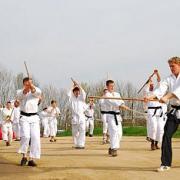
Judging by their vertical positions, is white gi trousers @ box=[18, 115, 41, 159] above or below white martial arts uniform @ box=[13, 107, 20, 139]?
below

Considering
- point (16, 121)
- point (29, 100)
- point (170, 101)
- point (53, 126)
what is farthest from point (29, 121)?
point (53, 126)

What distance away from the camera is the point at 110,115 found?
13914 millimetres

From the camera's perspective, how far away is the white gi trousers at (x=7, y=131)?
21219 millimetres

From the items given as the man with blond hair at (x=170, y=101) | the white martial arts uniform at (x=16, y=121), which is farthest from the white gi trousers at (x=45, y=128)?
the man with blond hair at (x=170, y=101)

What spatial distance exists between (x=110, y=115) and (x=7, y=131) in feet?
29.5

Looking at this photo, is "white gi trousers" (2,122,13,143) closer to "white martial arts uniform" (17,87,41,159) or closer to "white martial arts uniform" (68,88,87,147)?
"white martial arts uniform" (68,88,87,147)

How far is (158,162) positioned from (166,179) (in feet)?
9.82

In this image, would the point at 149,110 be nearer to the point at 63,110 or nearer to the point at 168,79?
the point at 168,79

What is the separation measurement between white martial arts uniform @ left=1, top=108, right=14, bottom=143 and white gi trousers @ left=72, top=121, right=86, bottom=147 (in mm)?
4406

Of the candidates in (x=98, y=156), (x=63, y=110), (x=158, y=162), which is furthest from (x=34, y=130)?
(x=63, y=110)

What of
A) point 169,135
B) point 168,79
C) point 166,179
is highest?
point 168,79

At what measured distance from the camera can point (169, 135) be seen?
987 centimetres

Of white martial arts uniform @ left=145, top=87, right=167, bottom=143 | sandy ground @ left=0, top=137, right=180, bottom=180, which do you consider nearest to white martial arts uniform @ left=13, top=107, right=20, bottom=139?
white martial arts uniform @ left=145, top=87, right=167, bottom=143

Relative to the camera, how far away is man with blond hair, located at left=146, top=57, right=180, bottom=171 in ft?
32.2
